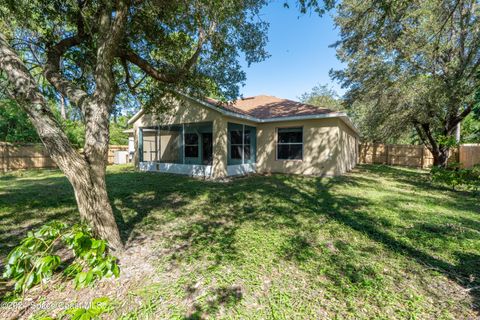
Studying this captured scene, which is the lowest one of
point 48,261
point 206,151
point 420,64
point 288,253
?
point 288,253

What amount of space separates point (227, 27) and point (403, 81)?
8665 mm

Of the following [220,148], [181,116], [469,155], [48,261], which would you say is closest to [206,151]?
[181,116]

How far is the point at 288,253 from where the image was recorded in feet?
10.1

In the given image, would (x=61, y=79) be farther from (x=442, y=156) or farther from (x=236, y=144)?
(x=442, y=156)

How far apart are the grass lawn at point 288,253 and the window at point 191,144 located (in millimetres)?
6267

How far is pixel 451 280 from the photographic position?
2.50m

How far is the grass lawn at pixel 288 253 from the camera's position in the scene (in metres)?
2.12

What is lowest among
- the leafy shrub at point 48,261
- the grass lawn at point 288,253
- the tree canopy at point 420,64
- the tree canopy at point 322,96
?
the grass lawn at point 288,253

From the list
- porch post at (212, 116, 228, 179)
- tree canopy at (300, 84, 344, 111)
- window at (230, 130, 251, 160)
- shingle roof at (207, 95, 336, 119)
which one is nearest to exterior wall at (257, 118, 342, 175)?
shingle roof at (207, 95, 336, 119)

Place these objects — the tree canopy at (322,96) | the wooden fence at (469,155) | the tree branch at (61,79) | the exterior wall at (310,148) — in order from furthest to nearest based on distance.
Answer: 1. the tree canopy at (322,96)
2. the wooden fence at (469,155)
3. the exterior wall at (310,148)
4. the tree branch at (61,79)

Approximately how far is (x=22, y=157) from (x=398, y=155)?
2380 centimetres

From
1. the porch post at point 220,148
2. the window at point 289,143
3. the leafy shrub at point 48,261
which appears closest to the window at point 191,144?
the porch post at point 220,148

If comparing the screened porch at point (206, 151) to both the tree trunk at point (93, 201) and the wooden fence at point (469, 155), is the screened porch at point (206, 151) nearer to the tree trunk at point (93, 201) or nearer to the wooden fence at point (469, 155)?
the tree trunk at point (93, 201)

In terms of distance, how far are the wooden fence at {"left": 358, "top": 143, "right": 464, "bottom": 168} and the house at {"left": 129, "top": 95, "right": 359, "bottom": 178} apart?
857cm
